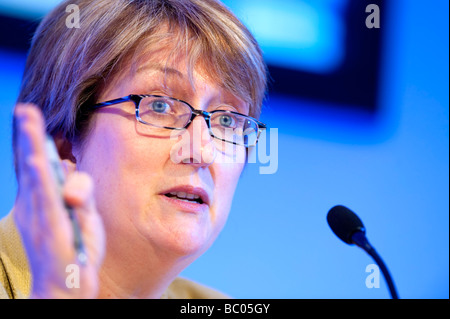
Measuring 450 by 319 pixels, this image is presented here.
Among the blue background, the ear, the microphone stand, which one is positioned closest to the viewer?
the microphone stand

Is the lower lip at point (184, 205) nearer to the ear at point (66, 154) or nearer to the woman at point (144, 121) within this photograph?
the woman at point (144, 121)

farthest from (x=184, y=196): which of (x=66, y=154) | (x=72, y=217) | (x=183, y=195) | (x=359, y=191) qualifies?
(x=359, y=191)

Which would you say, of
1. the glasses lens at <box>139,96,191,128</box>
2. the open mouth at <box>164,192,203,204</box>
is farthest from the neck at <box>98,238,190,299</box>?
the glasses lens at <box>139,96,191,128</box>

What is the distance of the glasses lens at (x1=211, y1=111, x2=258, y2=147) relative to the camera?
1.06 meters

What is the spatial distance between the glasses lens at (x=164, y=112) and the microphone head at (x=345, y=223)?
326 mm

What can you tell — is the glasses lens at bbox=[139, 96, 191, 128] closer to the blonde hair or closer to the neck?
the blonde hair

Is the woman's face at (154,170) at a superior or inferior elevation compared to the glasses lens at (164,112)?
inferior

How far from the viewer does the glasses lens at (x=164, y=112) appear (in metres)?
0.98

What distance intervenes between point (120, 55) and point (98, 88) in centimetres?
7

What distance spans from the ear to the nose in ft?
0.70

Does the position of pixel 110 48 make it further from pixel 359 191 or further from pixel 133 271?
pixel 359 191

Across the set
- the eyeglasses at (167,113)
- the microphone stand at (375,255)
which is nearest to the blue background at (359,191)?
the eyeglasses at (167,113)

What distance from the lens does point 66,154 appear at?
3.39 ft

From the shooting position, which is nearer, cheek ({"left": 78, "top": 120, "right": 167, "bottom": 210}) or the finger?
the finger
